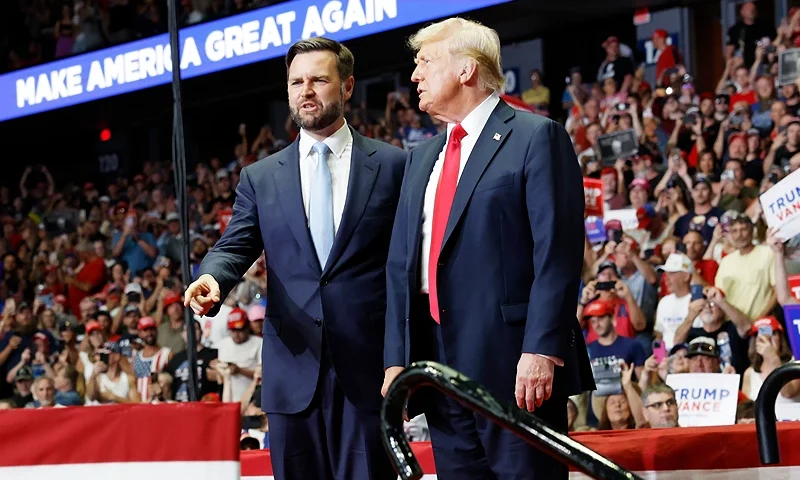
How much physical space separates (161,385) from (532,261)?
20.4ft

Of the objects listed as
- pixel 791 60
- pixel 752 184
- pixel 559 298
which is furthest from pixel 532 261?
pixel 791 60

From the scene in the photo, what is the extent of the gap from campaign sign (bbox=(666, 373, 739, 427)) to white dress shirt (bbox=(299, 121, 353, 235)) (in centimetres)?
282

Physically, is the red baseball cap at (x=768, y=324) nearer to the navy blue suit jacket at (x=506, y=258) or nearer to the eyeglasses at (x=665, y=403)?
the eyeglasses at (x=665, y=403)

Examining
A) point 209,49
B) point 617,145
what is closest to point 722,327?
point 617,145

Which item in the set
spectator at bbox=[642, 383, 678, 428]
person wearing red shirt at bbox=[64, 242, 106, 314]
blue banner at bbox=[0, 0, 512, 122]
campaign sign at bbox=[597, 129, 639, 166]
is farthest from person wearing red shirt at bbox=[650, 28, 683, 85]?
person wearing red shirt at bbox=[64, 242, 106, 314]

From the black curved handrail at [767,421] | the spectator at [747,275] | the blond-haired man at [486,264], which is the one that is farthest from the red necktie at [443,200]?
the spectator at [747,275]

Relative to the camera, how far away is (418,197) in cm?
268

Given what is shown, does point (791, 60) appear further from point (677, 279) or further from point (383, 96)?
point (383, 96)

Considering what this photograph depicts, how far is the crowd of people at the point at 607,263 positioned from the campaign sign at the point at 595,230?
0.08 ft

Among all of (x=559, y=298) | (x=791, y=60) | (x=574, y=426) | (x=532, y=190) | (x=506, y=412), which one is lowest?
(x=574, y=426)

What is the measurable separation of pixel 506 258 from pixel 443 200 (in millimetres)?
217

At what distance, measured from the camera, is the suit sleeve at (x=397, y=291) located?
261 cm

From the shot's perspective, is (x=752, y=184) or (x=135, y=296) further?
(x=135, y=296)

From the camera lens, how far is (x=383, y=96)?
1323 cm
